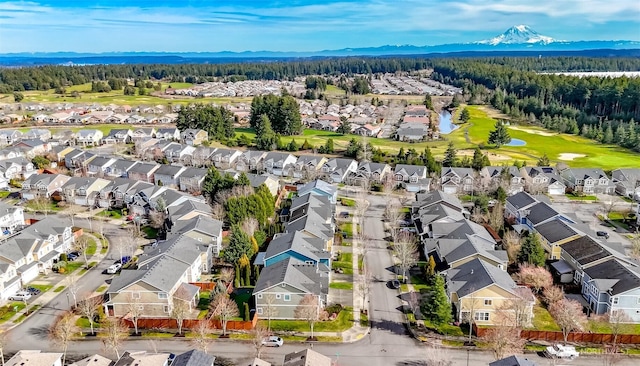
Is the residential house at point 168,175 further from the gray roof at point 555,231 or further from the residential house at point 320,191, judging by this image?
the gray roof at point 555,231

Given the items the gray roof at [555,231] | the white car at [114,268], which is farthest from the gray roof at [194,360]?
the gray roof at [555,231]

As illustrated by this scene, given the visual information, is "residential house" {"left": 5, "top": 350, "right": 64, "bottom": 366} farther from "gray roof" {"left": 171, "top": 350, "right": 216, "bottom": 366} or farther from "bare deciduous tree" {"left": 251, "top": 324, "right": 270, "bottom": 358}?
"bare deciduous tree" {"left": 251, "top": 324, "right": 270, "bottom": 358}

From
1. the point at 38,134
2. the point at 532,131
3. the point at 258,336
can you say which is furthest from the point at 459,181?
the point at 38,134

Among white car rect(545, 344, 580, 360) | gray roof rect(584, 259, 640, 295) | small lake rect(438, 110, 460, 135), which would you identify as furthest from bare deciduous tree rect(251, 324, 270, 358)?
small lake rect(438, 110, 460, 135)

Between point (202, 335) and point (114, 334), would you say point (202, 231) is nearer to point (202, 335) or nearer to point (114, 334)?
point (202, 335)

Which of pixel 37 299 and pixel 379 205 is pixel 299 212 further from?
pixel 37 299
